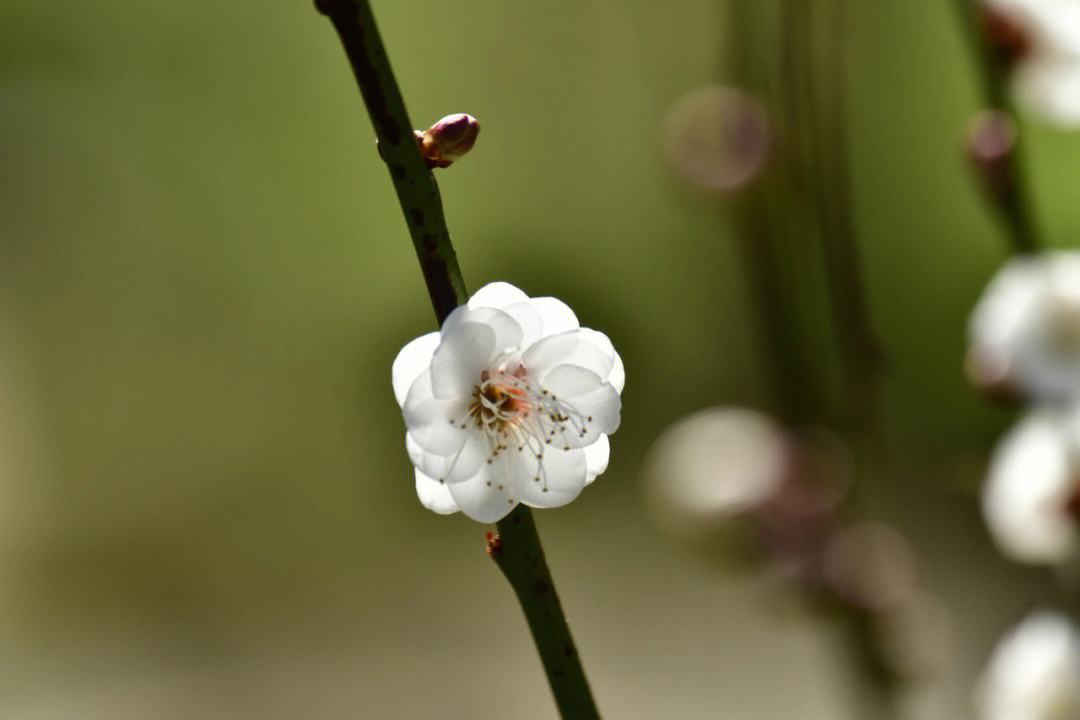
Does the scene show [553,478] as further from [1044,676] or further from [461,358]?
[1044,676]

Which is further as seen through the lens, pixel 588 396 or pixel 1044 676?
pixel 1044 676

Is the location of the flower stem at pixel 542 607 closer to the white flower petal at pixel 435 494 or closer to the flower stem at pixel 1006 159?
the white flower petal at pixel 435 494

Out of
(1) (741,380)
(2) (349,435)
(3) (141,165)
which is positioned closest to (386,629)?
(2) (349,435)

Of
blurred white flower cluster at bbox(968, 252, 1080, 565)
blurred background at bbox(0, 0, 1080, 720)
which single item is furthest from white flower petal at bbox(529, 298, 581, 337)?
blurred background at bbox(0, 0, 1080, 720)

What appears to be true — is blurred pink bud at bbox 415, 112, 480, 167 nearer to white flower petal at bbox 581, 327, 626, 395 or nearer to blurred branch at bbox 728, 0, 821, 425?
white flower petal at bbox 581, 327, 626, 395

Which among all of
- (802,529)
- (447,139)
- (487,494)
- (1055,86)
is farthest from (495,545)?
(1055,86)

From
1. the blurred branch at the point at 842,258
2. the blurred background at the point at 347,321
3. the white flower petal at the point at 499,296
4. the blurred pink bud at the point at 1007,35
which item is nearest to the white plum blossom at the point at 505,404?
the white flower petal at the point at 499,296

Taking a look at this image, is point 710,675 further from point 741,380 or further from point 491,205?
point 491,205
